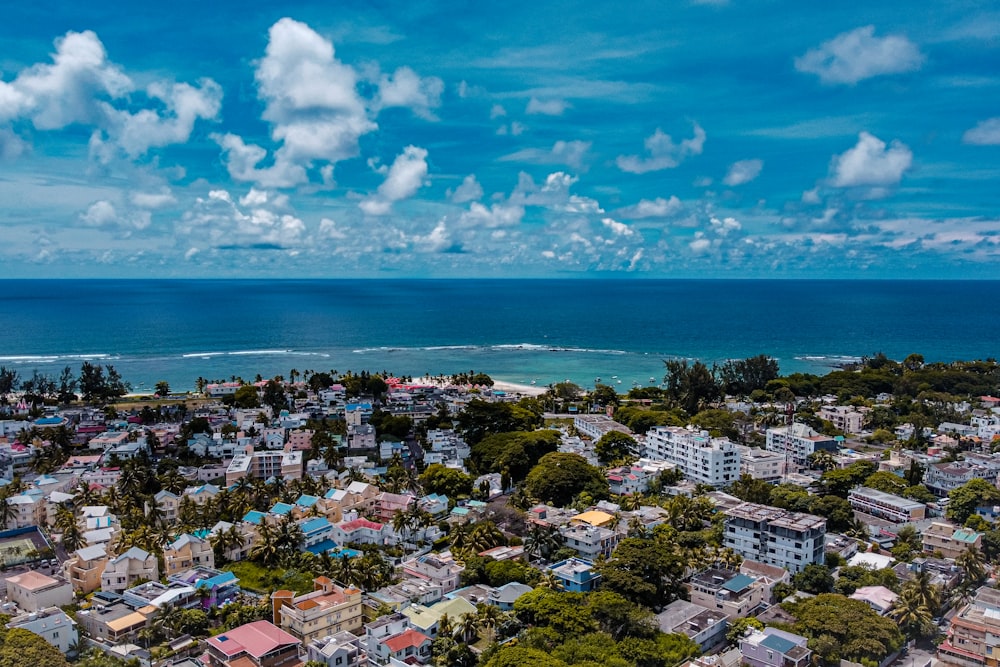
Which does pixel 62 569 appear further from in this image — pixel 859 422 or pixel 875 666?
pixel 859 422

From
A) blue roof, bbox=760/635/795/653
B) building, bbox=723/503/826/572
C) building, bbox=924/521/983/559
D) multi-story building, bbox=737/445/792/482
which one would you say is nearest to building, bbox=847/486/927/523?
building, bbox=924/521/983/559

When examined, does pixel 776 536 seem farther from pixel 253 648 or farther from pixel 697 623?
pixel 253 648

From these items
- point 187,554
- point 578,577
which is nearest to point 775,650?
point 578,577

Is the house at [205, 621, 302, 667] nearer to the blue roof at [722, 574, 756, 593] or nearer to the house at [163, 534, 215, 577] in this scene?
the house at [163, 534, 215, 577]

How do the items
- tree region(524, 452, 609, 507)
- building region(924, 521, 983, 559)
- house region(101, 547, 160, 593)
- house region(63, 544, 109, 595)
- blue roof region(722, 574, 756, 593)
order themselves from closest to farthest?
blue roof region(722, 574, 756, 593)
house region(101, 547, 160, 593)
house region(63, 544, 109, 595)
building region(924, 521, 983, 559)
tree region(524, 452, 609, 507)

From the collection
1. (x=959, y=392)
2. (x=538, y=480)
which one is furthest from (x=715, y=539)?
(x=959, y=392)

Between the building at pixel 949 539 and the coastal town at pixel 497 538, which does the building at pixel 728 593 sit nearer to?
the coastal town at pixel 497 538

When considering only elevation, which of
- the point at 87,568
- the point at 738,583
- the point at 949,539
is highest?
the point at 949,539
